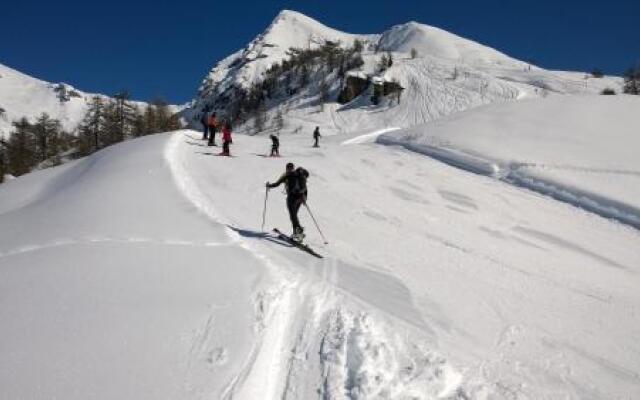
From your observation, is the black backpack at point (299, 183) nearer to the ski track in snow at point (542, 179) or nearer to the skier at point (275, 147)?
the ski track in snow at point (542, 179)

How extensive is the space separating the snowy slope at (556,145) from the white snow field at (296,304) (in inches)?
223

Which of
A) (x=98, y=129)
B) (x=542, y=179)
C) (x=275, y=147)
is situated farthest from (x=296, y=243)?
(x=98, y=129)

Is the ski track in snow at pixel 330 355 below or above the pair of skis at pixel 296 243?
below

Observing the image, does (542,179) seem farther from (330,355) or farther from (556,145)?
(330,355)

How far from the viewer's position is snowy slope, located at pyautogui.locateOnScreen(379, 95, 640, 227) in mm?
19766

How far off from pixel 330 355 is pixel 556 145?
962 inches

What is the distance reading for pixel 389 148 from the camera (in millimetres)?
30812

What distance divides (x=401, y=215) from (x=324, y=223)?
2812 mm

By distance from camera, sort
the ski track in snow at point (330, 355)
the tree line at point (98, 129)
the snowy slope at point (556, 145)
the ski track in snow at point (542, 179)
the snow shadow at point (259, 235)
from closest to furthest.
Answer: the ski track in snow at point (330, 355)
the snow shadow at point (259, 235)
the ski track in snow at point (542, 179)
the snowy slope at point (556, 145)
the tree line at point (98, 129)

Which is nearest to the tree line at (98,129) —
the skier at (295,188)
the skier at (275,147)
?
the skier at (275,147)

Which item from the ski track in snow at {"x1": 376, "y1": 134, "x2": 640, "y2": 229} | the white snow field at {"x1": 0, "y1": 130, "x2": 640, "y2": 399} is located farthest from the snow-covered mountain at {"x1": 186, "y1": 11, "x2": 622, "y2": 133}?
the white snow field at {"x1": 0, "y1": 130, "x2": 640, "y2": 399}

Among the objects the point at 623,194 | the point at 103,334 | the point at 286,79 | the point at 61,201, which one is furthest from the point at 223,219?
the point at 286,79

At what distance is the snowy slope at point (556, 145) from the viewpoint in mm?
19766

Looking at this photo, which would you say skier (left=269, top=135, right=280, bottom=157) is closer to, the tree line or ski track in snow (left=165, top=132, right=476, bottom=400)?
ski track in snow (left=165, top=132, right=476, bottom=400)
